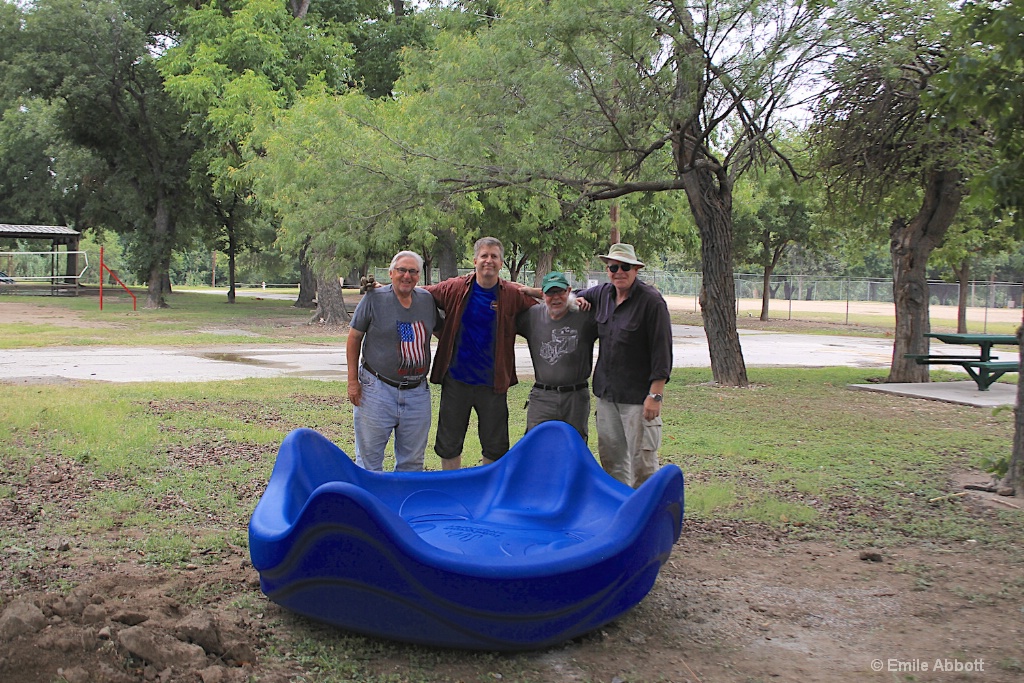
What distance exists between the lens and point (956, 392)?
13141 mm

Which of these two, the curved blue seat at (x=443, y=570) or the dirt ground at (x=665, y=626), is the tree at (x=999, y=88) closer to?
the dirt ground at (x=665, y=626)

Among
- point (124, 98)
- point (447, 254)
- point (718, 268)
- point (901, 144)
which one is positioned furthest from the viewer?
point (124, 98)

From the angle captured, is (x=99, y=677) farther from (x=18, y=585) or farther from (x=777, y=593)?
(x=777, y=593)

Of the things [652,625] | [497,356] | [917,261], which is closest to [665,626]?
[652,625]

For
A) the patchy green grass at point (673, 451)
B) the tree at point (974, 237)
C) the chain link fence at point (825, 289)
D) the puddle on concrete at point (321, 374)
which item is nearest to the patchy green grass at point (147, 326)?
the puddle on concrete at point (321, 374)

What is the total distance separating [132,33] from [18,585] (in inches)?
1146

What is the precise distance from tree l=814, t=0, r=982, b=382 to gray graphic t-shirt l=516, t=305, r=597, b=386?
22.1ft

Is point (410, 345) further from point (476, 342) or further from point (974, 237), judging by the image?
point (974, 237)

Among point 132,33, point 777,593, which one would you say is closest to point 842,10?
point 777,593

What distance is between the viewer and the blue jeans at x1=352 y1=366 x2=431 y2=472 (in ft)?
17.9

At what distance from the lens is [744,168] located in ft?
44.0

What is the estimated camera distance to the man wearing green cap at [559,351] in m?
5.58

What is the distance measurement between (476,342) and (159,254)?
28.8 m

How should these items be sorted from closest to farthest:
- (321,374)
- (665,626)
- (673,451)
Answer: (665,626) < (673,451) < (321,374)
